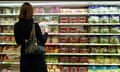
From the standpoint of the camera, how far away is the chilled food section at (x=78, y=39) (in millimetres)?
6527

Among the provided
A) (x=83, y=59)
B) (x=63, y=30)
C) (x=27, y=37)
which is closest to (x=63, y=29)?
(x=63, y=30)

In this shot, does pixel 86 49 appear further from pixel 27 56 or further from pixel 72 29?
pixel 27 56

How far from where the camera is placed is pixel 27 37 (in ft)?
14.9

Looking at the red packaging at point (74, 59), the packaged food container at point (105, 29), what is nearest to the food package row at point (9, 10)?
the red packaging at point (74, 59)

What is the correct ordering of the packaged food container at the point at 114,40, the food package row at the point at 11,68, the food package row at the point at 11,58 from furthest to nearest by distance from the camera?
the food package row at the point at 11,68, the food package row at the point at 11,58, the packaged food container at the point at 114,40

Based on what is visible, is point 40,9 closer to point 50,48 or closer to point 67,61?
point 50,48

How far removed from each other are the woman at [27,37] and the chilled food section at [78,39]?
1986 millimetres

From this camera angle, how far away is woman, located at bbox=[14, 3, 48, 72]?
4.47m

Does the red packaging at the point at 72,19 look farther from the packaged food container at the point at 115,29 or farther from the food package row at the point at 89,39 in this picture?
the packaged food container at the point at 115,29

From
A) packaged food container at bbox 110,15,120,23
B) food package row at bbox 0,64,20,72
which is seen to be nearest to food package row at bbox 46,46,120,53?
packaged food container at bbox 110,15,120,23

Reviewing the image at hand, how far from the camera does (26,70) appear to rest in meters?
4.54

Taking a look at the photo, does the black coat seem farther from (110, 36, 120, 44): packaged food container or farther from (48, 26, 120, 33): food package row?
(110, 36, 120, 44): packaged food container

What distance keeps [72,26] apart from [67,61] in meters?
0.78

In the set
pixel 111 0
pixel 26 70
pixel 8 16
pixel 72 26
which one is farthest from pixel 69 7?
pixel 26 70
